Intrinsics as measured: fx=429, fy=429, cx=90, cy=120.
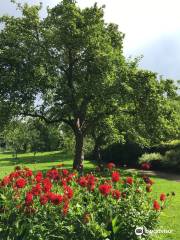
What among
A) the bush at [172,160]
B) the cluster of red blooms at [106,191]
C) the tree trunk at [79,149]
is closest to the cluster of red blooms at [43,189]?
the cluster of red blooms at [106,191]

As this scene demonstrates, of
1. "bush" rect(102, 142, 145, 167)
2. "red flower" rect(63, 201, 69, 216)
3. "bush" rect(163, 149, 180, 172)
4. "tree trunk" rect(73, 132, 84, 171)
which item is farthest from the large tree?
"red flower" rect(63, 201, 69, 216)

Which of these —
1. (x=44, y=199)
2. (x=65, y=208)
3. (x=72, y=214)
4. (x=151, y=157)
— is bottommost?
(x=72, y=214)

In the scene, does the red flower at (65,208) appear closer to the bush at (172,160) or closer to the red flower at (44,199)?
the red flower at (44,199)

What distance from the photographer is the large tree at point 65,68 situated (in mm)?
27859

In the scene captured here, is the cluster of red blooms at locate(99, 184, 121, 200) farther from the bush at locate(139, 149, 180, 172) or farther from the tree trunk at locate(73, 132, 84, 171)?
the bush at locate(139, 149, 180, 172)

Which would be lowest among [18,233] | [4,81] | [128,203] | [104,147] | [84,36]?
[18,233]

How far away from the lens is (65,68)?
30.6 meters

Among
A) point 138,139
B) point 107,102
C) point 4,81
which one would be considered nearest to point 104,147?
point 138,139

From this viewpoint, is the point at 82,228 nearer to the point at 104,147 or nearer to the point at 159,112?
the point at 159,112

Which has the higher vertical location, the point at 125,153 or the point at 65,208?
the point at 125,153

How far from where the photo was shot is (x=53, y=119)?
104ft

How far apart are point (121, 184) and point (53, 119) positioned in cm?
2148

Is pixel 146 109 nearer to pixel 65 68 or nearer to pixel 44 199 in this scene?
pixel 65 68

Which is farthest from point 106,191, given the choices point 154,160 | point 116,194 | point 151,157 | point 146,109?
point 154,160
